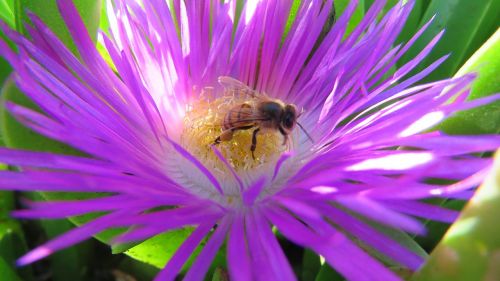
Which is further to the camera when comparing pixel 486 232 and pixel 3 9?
pixel 3 9

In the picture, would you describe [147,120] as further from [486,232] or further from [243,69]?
[486,232]

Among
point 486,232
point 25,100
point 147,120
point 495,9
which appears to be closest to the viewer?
point 486,232

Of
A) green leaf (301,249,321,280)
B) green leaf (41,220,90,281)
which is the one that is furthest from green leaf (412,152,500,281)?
green leaf (41,220,90,281)

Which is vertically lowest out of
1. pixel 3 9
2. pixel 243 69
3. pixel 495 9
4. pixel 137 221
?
pixel 137 221

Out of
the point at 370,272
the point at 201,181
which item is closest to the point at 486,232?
the point at 370,272

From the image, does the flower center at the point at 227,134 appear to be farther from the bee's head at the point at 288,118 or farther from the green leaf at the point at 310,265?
the green leaf at the point at 310,265
